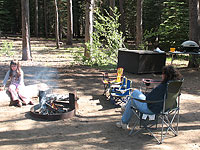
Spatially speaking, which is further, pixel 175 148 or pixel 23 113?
pixel 23 113

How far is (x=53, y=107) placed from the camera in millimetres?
5281

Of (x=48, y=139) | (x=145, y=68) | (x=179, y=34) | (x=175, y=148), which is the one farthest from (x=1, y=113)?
(x=179, y=34)

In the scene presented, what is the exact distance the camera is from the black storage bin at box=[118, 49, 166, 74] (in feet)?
32.6

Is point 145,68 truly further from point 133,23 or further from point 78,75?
point 133,23

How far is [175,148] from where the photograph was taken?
3.82 meters

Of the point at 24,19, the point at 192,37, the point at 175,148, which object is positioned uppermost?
the point at 24,19

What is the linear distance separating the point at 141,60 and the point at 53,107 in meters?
5.46

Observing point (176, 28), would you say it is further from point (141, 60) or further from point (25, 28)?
point (25, 28)

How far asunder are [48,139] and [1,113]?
182cm

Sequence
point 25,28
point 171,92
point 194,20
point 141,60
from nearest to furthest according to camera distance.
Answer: point 171,92 → point 141,60 → point 194,20 → point 25,28

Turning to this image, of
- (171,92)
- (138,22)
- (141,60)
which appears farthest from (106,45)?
(171,92)

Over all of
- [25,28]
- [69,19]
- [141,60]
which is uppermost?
[69,19]

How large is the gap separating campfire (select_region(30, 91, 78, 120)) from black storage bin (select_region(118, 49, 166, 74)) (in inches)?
190

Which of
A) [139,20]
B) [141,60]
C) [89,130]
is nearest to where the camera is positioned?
[89,130]
